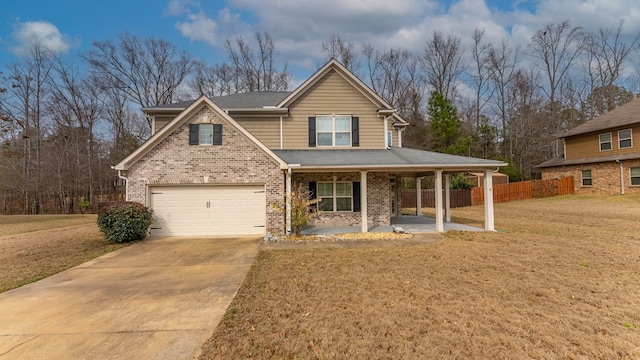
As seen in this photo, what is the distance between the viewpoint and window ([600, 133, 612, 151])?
2414 cm

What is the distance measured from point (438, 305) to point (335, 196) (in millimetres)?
8204

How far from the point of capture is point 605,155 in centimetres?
2425

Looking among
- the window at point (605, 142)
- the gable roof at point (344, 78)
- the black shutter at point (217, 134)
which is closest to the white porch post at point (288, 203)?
the black shutter at point (217, 134)

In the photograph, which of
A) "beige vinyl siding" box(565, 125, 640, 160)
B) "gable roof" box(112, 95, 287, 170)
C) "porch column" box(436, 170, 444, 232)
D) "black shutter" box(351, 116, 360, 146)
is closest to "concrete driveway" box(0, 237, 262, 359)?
"gable roof" box(112, 95, 287, 170)

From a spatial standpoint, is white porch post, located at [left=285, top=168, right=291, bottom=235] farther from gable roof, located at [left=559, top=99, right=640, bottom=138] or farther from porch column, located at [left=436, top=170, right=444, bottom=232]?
gable roof, located at [left=559, top=99, right=640, bottom=138]

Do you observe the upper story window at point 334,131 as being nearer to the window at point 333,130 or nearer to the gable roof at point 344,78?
the window at point 333,130

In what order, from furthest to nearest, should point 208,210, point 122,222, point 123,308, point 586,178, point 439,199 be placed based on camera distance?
point 586,178 → point 439,199 → point 208,210 → point 122,222 → point 123,308

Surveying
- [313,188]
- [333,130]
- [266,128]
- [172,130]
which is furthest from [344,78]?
[172,130]

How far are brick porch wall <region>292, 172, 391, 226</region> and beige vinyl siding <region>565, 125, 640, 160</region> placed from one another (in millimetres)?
22590

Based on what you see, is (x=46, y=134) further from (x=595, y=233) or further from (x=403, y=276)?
(x=595, y=233)

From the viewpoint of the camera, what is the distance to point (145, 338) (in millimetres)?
3771

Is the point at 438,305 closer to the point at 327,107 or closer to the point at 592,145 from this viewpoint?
the point at 327,107

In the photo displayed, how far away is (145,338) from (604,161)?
31067 millimetres

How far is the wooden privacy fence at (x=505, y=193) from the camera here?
→ 75.8 ft
